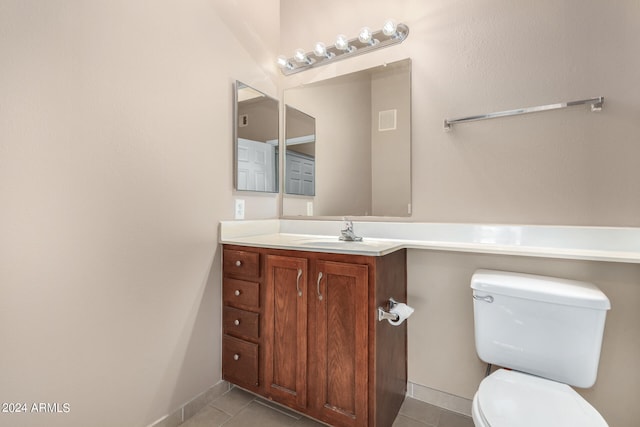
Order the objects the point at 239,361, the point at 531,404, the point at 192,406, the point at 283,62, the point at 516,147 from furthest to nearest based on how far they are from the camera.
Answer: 1. the point at 283,62
2. the point at 239,361
3. the point at 192,406
4. the point at 516,147
5. the point at 531,404

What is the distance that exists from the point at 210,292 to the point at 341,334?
80cm

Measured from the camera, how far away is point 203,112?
159 cm

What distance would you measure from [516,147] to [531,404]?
42.3 inches

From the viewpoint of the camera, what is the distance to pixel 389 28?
162cm

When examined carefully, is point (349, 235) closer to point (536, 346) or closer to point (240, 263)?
point (240, 263)

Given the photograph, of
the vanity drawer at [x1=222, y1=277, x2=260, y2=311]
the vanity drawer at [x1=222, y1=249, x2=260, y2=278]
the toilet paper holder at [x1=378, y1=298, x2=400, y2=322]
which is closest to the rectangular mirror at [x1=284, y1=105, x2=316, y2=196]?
the vanity drawer at [x1=222, y1=249, x2=260, y2=278]

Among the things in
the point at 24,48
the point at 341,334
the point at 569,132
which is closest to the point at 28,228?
the point at 24,48

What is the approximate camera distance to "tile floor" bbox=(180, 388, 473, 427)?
56.7 inches

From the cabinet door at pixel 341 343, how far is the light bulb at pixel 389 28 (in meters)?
A: 1.31

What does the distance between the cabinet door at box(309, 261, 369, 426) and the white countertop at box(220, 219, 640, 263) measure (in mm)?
130

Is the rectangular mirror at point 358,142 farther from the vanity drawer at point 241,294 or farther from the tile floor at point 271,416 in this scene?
the tile floor at point 271,416

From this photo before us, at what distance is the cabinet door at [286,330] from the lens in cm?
139

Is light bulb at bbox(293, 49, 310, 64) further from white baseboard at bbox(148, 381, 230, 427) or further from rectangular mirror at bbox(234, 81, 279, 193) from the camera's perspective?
white baseboard at bbox(148, 381, 230, 427)

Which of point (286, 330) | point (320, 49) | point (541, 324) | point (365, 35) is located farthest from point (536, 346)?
point (320, 49)
